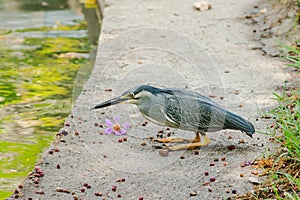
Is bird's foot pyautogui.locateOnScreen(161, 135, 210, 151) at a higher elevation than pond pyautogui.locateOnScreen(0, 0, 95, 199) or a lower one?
higher

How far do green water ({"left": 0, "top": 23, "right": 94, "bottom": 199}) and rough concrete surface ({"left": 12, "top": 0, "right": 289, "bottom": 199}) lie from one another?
0.42m

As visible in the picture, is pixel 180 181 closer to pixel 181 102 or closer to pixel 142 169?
pixel 142 169

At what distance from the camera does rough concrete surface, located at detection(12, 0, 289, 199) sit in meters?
4.32

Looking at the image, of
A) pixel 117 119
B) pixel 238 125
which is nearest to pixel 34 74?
pixel 117 119

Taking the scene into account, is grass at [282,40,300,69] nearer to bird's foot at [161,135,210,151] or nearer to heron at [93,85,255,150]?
heron at [93,85,255,150]

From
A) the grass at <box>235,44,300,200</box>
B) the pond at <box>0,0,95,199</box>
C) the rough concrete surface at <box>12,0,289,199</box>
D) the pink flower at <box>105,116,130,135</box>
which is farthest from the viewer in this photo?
the pond at <box>0,0,95,199</box>

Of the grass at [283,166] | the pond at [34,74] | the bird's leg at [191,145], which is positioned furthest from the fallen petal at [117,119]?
the grass at [283,166]

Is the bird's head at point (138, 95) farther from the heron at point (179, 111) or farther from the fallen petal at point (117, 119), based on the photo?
the fallen petal at point (117, 119)

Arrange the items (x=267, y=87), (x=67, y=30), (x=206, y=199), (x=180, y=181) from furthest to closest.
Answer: (x=67, y=30) → (x=267, y=87) → (x=180, y=181) → (x=206, y=199)

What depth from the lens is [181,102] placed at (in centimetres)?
472

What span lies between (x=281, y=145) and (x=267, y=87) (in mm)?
1724

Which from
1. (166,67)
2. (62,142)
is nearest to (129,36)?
(166,67)

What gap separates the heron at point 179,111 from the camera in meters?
4.65

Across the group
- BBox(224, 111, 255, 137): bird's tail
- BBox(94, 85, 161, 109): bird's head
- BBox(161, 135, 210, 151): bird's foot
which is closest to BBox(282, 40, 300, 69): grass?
BBox(224, 111, 255, 137): bird's tail
